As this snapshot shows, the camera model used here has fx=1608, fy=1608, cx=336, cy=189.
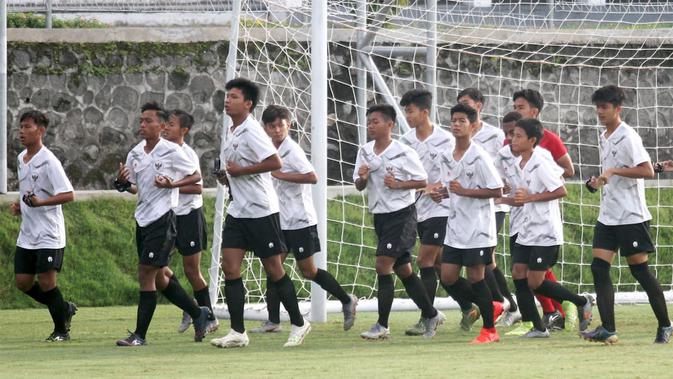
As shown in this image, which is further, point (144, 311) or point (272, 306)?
point (272, 306)

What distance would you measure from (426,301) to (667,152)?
28.1 feet

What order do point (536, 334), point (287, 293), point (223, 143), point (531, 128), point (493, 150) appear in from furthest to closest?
point (223, 143)
point (493, 150)
point (536, 334)
point (531, 128)
point (287, 293)

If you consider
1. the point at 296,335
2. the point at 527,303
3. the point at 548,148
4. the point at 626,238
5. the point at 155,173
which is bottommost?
the point at 296,335

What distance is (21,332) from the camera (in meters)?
13.2

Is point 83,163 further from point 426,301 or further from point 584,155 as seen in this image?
point 426,301

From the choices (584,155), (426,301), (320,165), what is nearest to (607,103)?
(426,301)

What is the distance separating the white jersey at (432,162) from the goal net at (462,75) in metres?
2.17

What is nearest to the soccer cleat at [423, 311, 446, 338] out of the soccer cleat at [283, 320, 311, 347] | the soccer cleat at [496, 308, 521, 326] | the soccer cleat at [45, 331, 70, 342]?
the soccer cleat at [283, 320, 311, 347]

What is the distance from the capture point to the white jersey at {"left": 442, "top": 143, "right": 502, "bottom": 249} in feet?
37.9

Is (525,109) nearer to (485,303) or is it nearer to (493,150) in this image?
(493,150)

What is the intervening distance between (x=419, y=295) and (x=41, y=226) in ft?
9.67

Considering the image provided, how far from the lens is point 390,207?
12203 millimetres

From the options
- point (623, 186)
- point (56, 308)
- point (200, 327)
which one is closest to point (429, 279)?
point (200, 327)

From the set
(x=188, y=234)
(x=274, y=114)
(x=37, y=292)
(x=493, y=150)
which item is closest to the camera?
(x=37, y=292)
